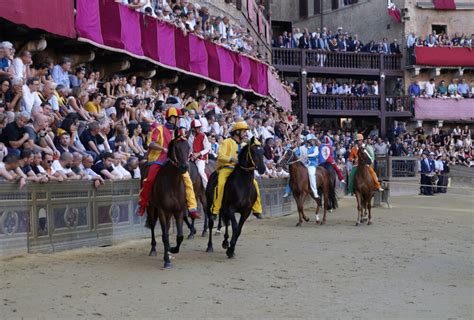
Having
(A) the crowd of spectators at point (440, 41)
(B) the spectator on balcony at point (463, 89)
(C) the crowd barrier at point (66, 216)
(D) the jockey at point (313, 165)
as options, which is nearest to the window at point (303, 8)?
(A) the crowd of spectators at point (440, 41)

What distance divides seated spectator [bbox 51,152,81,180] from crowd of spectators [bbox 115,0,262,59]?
323 inches

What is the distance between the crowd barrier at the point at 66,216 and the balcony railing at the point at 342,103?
32.4 meters

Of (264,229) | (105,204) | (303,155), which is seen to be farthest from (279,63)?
(105,204)

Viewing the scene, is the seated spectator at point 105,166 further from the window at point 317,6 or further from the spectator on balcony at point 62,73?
the window at point 317,6

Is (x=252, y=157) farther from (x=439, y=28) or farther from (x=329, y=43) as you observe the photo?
(x=439, y=28)

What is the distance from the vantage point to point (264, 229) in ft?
60.9

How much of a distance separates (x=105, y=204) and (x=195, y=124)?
256cm

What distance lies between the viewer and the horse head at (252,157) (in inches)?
519

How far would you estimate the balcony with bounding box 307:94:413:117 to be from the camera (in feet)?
155

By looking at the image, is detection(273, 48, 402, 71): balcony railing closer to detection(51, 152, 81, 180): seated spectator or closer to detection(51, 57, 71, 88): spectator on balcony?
detection(51, 57, 71, 88): spectator on balcony

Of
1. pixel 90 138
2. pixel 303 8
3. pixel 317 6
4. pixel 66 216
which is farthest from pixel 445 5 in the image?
pixel 66 216

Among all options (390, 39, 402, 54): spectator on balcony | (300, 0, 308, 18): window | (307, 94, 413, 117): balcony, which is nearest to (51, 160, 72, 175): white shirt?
(307, 94, 413, 117): balcony

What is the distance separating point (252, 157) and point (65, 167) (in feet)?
11.5

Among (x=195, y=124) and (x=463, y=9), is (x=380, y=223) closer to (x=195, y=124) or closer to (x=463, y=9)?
(x=195, y=124)
